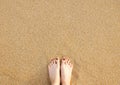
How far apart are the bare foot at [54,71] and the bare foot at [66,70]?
3 cm

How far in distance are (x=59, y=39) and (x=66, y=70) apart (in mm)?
242

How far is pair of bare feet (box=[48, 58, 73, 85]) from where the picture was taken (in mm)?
1479

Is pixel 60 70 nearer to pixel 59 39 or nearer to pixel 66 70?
pixel 66 70

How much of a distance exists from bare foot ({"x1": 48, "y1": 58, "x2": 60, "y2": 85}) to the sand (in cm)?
4

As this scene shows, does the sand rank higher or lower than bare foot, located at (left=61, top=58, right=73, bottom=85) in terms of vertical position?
higher

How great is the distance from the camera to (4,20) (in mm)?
1636

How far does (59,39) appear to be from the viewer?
1.60 metres

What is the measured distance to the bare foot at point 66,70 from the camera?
4.86 feet

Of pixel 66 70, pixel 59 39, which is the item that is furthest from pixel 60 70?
pixel 59 39

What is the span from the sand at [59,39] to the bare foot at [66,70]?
1.5 inches

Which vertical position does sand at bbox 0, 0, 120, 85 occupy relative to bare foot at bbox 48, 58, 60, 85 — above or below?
above

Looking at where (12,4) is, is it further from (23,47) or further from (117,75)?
(117,75)

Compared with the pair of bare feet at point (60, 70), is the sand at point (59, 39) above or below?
above

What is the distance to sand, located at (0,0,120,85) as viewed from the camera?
151 cm
